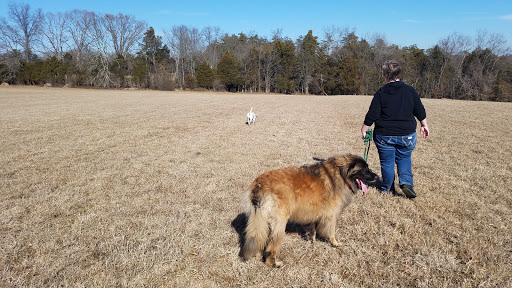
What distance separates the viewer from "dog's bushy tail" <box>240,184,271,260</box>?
8.38ft

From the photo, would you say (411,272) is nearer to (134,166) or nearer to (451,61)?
(134,166)

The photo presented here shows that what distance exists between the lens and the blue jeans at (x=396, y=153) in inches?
162

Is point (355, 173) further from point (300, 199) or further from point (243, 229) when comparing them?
point (243, 229)

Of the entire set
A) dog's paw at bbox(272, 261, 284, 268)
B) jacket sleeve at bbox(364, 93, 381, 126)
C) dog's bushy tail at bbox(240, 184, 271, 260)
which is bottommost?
dog's paw at bbox(272, 261, 284, 268)

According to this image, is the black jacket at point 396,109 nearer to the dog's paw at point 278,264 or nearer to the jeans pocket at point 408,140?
the jeans pocket at point 408,140

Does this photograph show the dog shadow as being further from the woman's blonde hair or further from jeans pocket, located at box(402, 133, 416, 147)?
the woman's blonde hair

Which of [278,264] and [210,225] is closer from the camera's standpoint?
[278,264]

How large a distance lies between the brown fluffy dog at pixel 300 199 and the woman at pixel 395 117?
4.21 ft

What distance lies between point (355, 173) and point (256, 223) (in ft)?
4.45

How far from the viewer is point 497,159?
686cm

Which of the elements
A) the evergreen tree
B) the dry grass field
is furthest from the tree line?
the dry grass field

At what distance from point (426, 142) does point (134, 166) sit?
9.07m

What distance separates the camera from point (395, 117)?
13.1ft

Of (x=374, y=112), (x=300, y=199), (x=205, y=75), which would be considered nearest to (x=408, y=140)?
(x=374, y=112)
